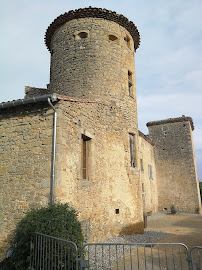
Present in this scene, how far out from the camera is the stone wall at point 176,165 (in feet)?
57.9

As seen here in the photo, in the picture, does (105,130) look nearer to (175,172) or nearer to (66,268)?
(66,268)

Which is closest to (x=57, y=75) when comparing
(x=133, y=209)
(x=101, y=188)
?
(x=101, y=188)

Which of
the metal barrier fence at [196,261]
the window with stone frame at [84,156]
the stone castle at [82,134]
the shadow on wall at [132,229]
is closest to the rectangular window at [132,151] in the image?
the stone castle at [82,134]

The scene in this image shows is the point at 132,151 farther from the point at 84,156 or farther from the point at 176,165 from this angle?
the point at 176,165

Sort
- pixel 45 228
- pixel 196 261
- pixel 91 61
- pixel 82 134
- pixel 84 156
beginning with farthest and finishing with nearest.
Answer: pixel 91 61, pixel 84 156, pixel 82 134, pixel 196 261, pixel 45 228

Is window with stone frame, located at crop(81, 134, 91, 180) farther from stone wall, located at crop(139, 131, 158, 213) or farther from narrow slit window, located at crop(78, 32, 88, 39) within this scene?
stone wall, located at crop(139, 131, 158, 213)

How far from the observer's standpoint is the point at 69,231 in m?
4.50

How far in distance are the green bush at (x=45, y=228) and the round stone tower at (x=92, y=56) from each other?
5.59 metres

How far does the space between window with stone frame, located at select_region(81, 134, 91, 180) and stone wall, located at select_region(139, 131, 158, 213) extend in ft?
27.5

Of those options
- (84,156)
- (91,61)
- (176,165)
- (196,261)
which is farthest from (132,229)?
(176,165)

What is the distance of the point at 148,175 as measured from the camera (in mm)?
16688

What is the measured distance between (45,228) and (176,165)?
15881mm

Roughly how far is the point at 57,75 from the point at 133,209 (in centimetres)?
681

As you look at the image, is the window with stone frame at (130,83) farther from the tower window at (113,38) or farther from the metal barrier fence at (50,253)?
the metal barrier fence at (50,253)
